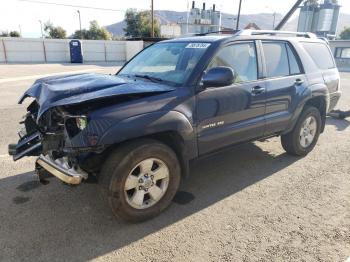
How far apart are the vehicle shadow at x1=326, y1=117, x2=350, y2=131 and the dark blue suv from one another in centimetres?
298

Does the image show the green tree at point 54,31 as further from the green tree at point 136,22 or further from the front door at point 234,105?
the front door at point 234,105

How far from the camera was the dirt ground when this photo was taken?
2.83m

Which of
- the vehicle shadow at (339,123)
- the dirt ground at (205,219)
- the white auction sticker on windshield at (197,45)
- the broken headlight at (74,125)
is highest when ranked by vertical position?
the white auction sticker on windshield at (197,45)

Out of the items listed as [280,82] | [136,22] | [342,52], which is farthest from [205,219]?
[136,22]

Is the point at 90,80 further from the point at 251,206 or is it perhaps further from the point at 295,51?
the point at 295,51

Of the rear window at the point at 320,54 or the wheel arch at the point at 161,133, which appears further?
the rear window at the point at 320,54

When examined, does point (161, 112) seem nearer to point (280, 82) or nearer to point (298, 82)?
point (280, 82)

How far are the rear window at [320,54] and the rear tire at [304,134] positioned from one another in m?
0.79

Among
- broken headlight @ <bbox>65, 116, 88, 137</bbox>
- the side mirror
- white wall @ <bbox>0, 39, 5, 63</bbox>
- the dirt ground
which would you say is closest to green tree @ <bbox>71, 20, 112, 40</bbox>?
white wall @ <bbox>0, 39, 5, 63</bbox>

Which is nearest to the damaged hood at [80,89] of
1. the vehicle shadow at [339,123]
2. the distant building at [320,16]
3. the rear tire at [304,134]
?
the rear tire at [304,134]

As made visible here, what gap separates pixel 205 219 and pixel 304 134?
8.88 feet

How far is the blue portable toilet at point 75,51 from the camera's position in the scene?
27000 mm

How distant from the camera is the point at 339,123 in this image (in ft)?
24.8

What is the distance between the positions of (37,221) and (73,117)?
1234mm
